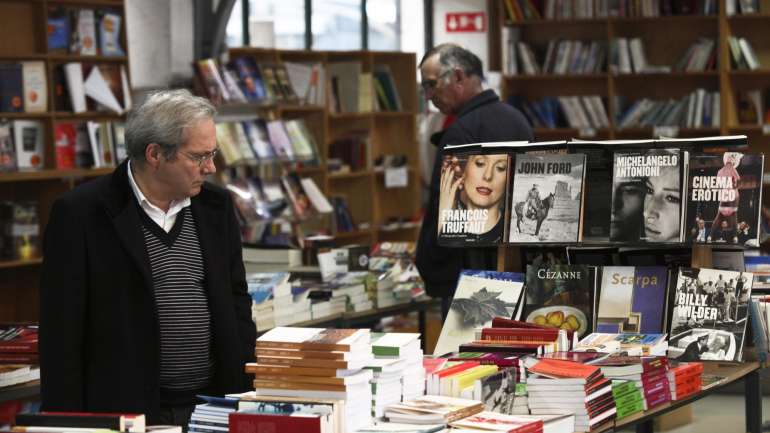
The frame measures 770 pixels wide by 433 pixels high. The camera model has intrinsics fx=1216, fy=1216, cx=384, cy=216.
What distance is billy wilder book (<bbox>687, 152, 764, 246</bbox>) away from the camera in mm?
3893

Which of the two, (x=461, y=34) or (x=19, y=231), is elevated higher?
(x=461, y=34)

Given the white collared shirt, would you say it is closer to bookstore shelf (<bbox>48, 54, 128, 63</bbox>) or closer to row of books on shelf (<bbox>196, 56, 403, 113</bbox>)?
bookstore shelf (<bbox>48, 54, 128, 63</bbox>)

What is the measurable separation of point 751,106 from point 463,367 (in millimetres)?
7146

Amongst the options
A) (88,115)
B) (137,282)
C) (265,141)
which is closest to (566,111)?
(265,141)

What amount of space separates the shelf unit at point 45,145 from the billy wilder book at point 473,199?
11.4 ft

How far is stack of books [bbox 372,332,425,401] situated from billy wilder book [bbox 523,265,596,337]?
1.01 metres

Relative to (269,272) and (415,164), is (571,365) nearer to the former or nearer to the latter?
(269,272)

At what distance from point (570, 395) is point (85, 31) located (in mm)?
5060

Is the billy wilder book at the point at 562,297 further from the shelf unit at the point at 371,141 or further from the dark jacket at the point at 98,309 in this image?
the shelf unit at the point at 371,141

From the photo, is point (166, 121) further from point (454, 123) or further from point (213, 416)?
point (454, 123)

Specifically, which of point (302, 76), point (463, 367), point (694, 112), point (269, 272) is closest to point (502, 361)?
point (463, 367)

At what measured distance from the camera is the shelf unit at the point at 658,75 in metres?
9.78

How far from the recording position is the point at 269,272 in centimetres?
640

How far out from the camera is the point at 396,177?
406 inches
